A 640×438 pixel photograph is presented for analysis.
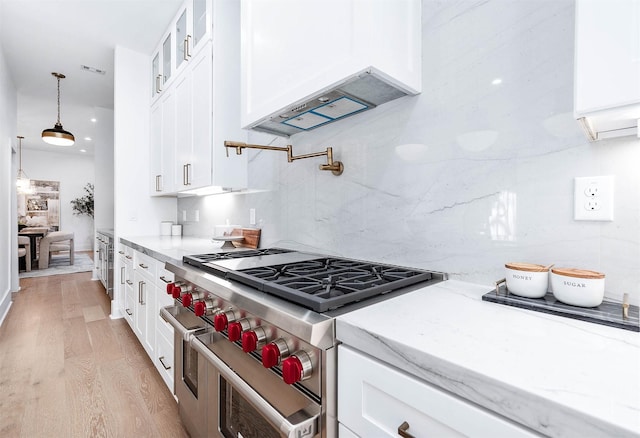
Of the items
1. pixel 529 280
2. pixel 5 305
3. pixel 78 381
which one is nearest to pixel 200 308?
pixel 529 280

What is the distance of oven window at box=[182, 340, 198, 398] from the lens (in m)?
1.35

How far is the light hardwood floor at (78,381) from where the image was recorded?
1.63 meters

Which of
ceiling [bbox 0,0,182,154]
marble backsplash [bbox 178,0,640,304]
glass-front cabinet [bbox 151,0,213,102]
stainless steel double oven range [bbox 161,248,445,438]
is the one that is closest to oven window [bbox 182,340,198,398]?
stainless steel double oven range [bbox 161,248,445,438]

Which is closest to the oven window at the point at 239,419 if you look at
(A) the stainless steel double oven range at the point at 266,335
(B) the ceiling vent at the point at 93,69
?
(A) the stainless steel double oven range at the point at 266,335

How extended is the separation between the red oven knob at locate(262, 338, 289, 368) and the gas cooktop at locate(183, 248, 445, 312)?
0.12 meters

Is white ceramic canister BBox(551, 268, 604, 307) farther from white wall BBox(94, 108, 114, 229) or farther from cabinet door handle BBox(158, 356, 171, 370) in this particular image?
white wall BBox(94, 108, 114, 229)

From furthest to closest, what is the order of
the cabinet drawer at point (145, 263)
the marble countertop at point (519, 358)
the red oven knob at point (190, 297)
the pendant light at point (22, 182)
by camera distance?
the pendant light at point (22, 182)
the cabinet drawer at point (145, 263)
the red oven knob at point (190, 297)
the marble countertop at point (519, 358)

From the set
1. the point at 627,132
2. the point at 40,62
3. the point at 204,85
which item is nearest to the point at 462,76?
the point at 627,132

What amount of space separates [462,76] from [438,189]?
15.9 inches

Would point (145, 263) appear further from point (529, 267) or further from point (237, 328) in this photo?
point (529, 267)

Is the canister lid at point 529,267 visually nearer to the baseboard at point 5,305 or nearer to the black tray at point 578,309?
the black tray at point 578,309

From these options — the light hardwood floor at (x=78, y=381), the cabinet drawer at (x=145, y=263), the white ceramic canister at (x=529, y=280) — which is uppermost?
the white ceramic canister at (x=529, y=280)

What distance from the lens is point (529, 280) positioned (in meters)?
0.85

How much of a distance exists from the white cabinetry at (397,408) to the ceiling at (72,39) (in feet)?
9.92
